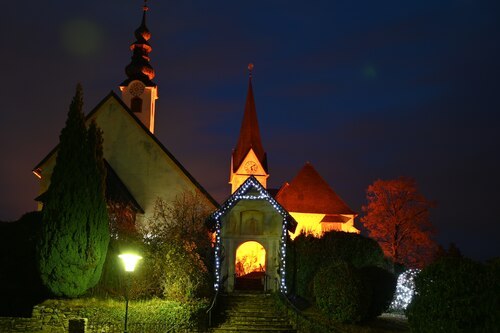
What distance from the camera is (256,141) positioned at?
4834 centimetres

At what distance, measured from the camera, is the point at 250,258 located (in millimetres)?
32125

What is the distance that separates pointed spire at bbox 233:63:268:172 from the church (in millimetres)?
4857

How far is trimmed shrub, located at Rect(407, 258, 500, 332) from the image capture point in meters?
11.6

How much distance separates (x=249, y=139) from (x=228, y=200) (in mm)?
22309

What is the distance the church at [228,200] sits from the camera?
26250 millimetres

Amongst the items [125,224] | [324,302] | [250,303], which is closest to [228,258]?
[250,303]

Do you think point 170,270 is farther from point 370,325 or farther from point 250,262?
point 250,262

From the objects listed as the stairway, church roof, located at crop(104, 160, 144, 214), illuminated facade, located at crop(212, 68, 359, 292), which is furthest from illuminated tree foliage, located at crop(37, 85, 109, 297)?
church roof, located at crop(104, 160, 144, 214)

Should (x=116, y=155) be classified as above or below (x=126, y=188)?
above

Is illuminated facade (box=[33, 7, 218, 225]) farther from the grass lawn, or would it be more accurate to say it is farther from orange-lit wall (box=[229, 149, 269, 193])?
orange-lit wall (box=[229, 149, 269, 193])

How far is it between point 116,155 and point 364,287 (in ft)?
56.7

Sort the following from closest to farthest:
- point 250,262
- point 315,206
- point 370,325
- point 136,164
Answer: point 370,325
point 136,164
point 250,262
point 315,206

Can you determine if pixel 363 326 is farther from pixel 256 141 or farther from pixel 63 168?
pixel 256 141

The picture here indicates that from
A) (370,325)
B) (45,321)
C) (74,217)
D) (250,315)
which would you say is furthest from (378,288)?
(45,321)
